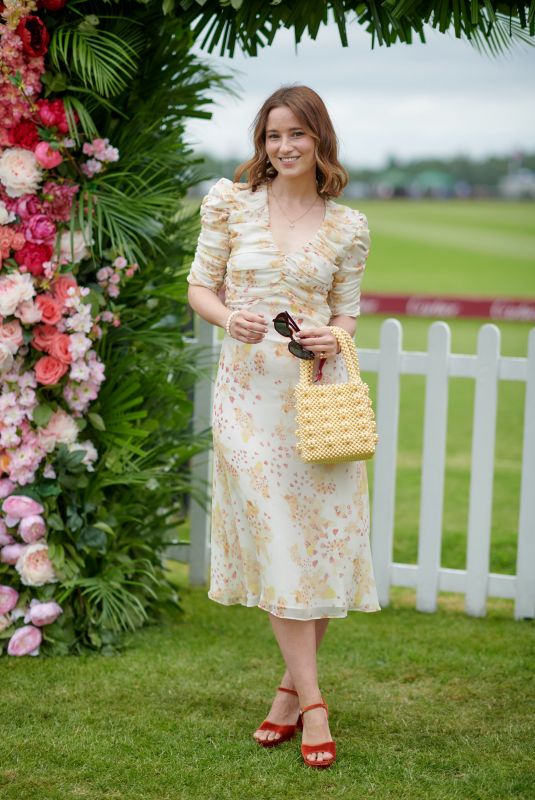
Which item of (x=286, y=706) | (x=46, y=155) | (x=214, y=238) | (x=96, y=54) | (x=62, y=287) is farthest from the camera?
(x=62, y=287)

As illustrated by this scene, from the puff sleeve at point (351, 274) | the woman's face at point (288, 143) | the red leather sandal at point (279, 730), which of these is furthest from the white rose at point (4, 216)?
the red leather sandal at point (279, 730)

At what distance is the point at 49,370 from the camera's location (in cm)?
393

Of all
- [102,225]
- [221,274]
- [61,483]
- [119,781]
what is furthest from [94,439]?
[119,781]

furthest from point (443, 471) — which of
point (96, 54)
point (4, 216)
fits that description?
point (96, 54)

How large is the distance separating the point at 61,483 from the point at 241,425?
1148 millimetres

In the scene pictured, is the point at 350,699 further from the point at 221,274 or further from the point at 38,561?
the point at 221,274

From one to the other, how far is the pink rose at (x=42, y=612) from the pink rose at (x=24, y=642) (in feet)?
0.12

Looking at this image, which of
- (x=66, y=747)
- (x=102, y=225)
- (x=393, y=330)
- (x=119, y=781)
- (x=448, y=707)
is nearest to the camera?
(x=119, y=781)

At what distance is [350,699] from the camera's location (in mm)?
3729

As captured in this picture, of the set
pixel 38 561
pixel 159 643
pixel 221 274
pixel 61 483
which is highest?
pixel 221 274

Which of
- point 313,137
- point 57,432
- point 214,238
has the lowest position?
point 57,432

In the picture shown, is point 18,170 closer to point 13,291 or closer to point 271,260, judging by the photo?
point 13,291

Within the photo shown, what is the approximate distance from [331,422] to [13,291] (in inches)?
55.5

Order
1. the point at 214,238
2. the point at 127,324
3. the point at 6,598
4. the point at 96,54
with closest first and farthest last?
the point at 214,238 → the point at 96,54 → the point at 6,598 → the point at 127,324
